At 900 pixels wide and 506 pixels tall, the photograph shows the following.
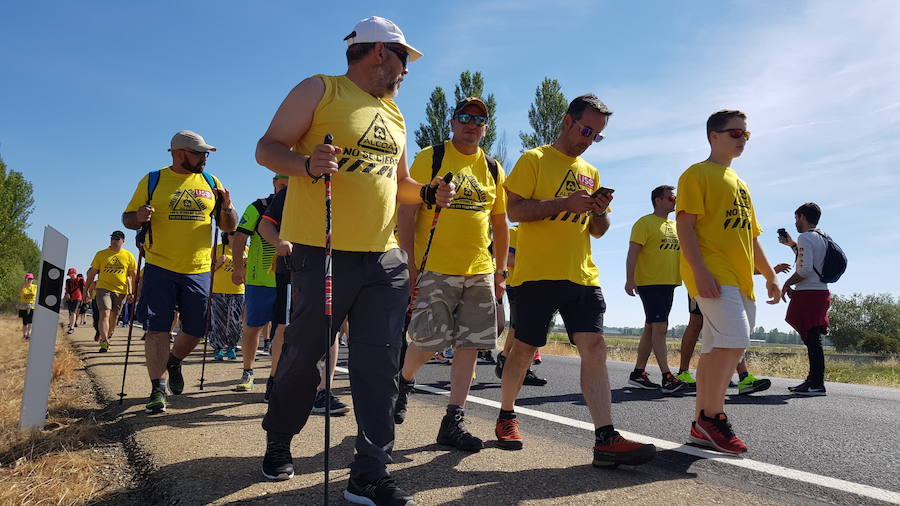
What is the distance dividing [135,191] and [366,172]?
316cm

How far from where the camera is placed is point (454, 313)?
423cm

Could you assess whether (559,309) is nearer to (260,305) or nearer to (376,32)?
(376,32)

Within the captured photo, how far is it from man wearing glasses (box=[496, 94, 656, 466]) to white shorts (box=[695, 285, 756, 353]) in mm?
681

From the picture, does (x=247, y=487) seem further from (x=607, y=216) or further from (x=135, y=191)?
(x=135, y=191)

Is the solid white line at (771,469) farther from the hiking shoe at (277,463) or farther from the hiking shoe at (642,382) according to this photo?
the hiking shoe at (642,382)

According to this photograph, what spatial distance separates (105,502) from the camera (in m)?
2.55

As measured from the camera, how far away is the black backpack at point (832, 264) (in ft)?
23.5

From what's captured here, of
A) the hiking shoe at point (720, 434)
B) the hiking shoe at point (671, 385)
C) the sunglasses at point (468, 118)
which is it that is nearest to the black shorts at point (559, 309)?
the hiking shoe at point (720, 434)

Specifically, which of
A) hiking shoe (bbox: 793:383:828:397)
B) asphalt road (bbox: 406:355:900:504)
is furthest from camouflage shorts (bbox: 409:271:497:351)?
hiking shoe (bbox: 793:383:828:397)

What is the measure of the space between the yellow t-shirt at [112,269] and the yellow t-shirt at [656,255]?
1019 centimetres

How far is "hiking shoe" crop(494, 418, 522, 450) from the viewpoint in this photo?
11.9 feet

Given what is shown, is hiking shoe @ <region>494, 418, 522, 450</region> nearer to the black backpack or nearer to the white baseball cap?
the white baseball cap

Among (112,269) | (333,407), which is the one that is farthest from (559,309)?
(112,269)

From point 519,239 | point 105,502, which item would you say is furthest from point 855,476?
point 105,502
